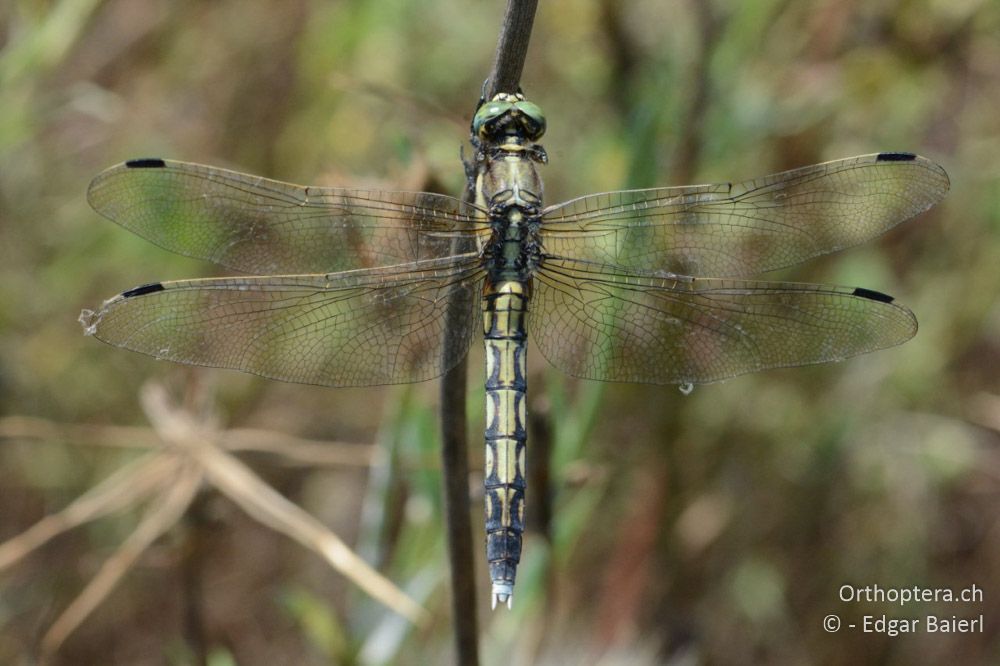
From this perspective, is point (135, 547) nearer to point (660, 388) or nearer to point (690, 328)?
point (690, 328)

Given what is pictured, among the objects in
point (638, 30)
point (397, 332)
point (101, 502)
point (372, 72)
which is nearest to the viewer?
point (397, 332)

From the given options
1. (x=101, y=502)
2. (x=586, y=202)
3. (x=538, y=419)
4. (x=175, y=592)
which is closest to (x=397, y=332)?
(x=538, y=419)

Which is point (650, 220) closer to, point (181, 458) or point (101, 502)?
point (181, 458)

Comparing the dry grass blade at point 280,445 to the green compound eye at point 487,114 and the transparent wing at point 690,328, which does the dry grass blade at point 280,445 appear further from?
the green compound eye at point 487,114

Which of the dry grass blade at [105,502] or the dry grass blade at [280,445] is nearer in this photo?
the dry grass blade at [105,502]

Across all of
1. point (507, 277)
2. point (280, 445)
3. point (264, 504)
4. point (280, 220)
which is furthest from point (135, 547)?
point (507, 277)

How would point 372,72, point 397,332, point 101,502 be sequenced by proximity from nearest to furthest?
point 397,332 < point 101,502 < point 372,72

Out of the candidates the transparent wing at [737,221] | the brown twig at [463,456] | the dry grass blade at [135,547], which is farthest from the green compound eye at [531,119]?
the dry grass blade at [135,547]

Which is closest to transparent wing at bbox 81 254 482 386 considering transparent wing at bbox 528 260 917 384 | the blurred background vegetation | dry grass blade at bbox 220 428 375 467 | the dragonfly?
the dragonfly
